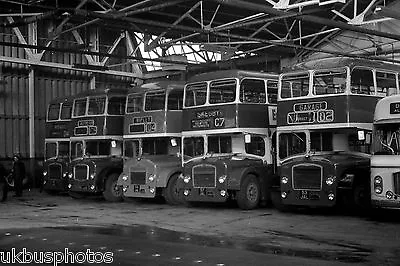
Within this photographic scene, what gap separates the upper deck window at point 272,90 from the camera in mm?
17375

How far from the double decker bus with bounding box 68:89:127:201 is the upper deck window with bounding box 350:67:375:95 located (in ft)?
29.3

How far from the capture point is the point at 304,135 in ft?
50.2

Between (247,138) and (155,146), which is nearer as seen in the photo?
(247,138)

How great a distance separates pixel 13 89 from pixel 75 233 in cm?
1622

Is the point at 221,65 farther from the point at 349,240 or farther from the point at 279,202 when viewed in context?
the point at 349,240

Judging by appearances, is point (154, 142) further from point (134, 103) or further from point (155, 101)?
point (134, 103)

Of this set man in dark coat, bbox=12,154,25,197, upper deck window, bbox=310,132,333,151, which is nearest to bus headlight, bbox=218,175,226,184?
upper deck window, bbox=310,132,333,151

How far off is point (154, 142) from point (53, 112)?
684 cm

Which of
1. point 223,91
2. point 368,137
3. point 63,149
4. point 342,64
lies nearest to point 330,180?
point 368,137

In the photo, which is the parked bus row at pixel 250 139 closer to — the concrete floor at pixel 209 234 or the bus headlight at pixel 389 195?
the bus headlight at pixel 389 195

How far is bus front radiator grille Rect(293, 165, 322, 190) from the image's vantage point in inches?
569

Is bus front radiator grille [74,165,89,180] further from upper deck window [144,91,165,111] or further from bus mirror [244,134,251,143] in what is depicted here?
bus mirror [244,134,251,143]

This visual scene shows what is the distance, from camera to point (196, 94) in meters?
17.6

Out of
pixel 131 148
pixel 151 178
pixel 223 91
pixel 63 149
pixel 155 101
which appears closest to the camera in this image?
pixel 223 91
